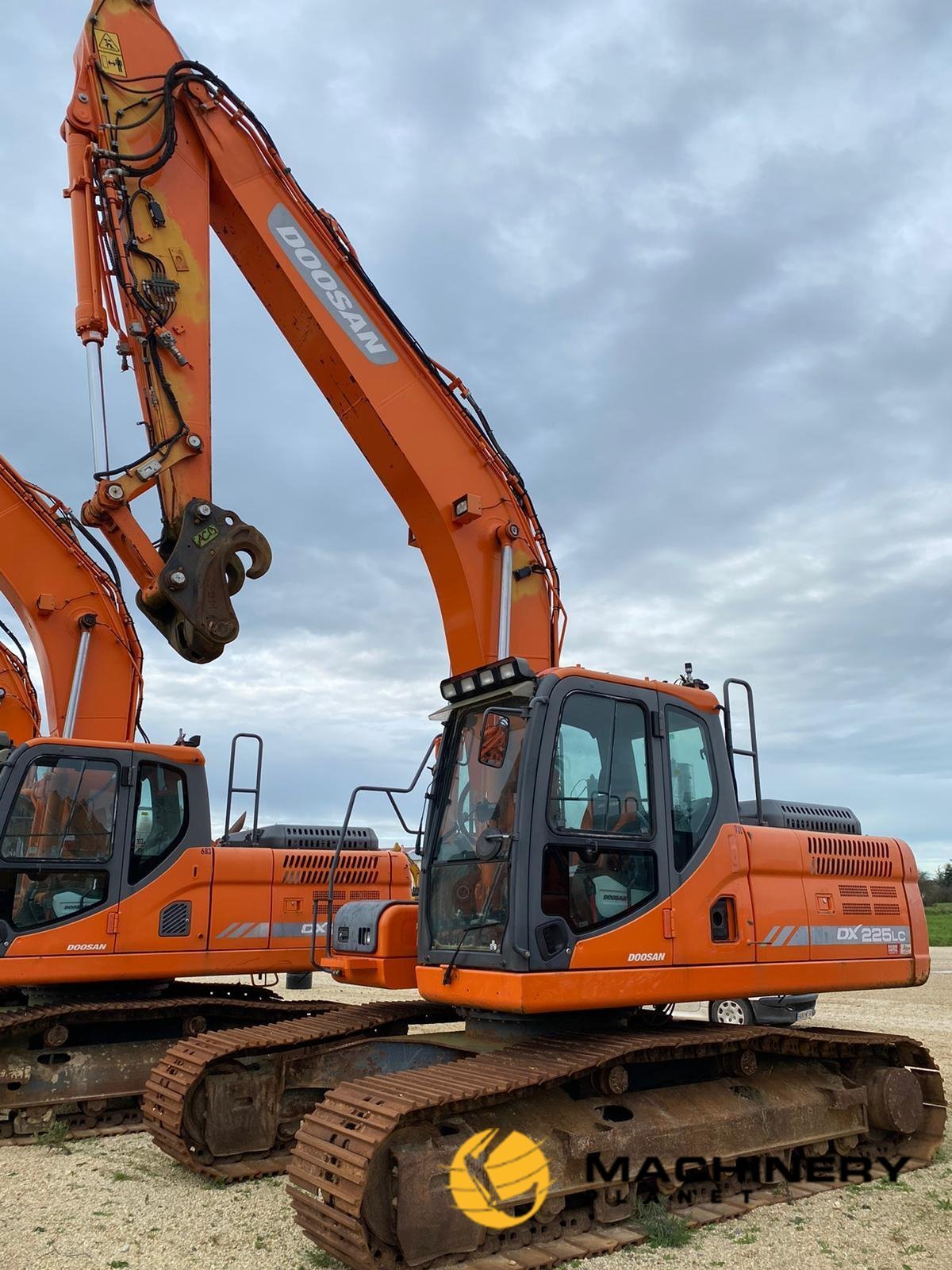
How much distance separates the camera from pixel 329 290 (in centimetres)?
899

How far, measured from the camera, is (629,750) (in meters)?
6.43

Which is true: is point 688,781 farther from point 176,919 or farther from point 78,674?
point 78,674

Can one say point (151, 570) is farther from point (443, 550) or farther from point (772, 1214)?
point (772, 1214)

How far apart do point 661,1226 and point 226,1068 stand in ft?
9.68

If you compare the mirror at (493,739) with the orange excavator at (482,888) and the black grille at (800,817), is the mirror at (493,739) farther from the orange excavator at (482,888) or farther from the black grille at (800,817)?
the black grille at (800,817)

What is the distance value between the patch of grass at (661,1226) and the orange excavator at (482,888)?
0.27ft

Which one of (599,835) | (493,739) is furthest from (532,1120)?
(493,739)

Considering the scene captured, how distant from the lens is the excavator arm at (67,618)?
11656 mm

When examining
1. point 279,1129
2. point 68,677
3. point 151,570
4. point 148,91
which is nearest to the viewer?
point 279,1129

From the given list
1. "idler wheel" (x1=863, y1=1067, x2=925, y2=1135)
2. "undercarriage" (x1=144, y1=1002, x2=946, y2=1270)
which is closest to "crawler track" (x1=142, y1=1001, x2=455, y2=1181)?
"undercarriage" (x1=144, y1=1002, x2=946, y2=1270)

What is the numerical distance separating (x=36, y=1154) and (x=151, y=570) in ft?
14.1

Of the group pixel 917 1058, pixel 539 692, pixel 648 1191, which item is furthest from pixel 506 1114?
pixel 917 1058

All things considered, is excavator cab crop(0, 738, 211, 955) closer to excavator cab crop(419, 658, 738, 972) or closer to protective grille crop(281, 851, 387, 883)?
protective grille crop(281, 851, 387, 883)

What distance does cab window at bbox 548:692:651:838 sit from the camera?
600cm
